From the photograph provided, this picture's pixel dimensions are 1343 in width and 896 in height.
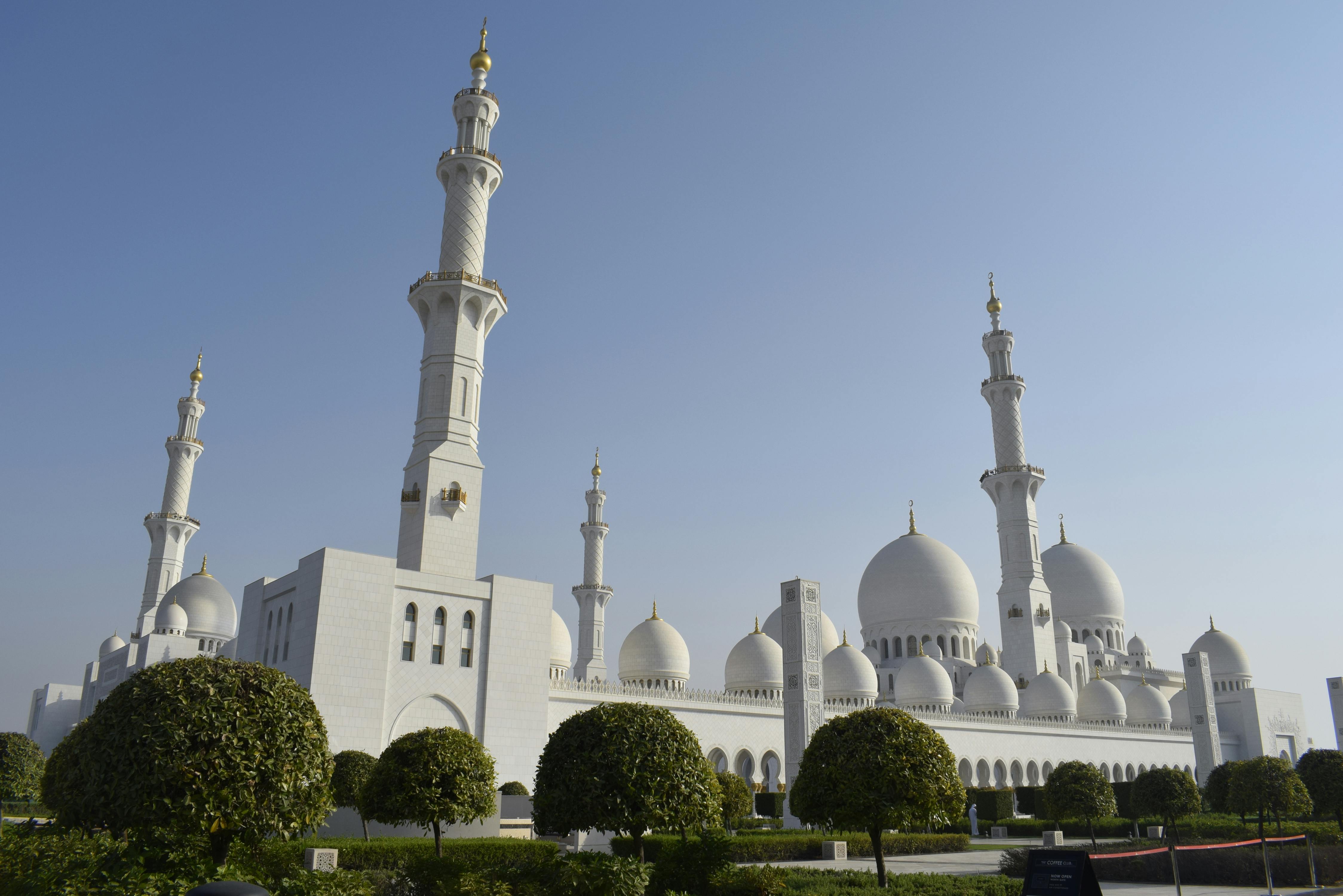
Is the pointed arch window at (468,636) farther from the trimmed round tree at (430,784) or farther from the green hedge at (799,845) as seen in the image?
the trimmed round tree at (430,784)

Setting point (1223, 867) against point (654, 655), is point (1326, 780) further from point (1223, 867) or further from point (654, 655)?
point (654, 655)

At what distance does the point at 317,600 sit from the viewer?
2500cm

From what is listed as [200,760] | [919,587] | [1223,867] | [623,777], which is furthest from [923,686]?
[200,760]

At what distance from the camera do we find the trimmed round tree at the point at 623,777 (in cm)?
1265

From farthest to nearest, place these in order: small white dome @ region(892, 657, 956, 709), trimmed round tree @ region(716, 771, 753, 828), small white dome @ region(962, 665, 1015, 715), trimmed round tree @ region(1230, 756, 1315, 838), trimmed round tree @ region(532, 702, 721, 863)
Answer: small white dome @ region(962, 665, 1015, 715) → small white dome @ region(892, 657, 956, 709) → trimmed round tree @ region(716, 771, 753, 828) → trimmed round tree @ region(1230, 756, 1315, 838) → trimmed round tree @ region(532, 702, 721, 863)

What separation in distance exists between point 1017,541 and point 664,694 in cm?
2308

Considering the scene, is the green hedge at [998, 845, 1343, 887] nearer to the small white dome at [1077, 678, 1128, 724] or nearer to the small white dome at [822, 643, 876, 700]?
the small white dome at [822, 643, 876, 700]

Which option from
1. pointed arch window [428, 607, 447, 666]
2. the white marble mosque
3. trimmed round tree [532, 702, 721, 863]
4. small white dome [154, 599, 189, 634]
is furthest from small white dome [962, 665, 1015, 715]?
small white dome [154, 599, 189, 634]

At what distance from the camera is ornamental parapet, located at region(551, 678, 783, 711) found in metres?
31.9

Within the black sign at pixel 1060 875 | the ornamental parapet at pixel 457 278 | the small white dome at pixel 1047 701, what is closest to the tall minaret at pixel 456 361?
the ornamental parapet at pixel 457 278

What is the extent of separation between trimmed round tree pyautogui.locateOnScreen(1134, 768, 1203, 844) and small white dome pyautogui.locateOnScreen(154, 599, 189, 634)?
128 ft

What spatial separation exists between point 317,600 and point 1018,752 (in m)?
34.7

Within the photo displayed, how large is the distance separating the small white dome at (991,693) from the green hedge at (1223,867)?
2851 cm

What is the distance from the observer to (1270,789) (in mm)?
20703
